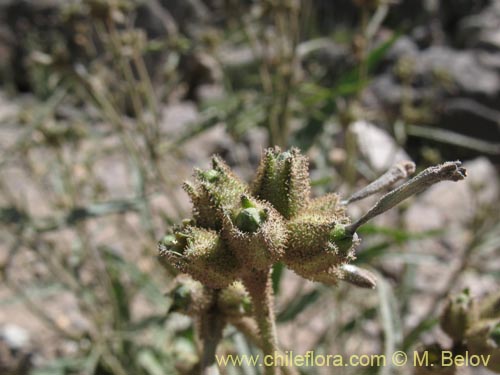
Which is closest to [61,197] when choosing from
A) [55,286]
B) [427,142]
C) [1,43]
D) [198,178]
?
[55,286]

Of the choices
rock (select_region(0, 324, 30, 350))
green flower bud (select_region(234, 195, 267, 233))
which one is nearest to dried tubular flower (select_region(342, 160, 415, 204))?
green flower bud (select_region(234, 195, 267, 233))

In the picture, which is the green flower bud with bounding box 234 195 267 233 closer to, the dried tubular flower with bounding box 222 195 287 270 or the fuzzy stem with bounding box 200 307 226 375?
the dried tubular flower with bounding box 222 195 287 270

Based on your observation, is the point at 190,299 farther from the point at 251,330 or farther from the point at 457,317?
the point at 457,317

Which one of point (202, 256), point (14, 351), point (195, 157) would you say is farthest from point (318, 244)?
point (195, 157)

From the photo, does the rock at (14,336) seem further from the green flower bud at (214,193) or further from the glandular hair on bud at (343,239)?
the glandular hair on bud at (343,239)

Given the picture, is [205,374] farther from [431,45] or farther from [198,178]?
[431,45]
